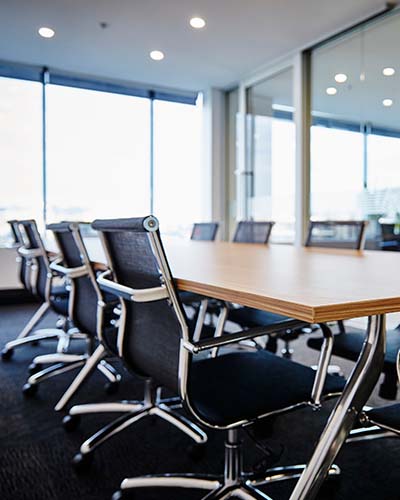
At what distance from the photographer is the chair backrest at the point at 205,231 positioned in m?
3.95

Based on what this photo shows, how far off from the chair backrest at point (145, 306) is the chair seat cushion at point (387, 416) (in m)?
0.49

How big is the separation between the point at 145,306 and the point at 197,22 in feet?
12.3

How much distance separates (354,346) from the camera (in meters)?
1.67

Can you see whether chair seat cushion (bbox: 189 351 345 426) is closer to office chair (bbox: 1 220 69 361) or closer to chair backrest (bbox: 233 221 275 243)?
office chair (bbox: 1 220 69 361)

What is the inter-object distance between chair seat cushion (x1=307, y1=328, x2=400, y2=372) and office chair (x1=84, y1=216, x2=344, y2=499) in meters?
0.30

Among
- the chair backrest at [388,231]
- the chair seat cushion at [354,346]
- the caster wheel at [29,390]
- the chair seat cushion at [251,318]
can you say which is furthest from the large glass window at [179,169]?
the chair seat cushion at [354,346]

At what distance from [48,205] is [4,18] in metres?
2.16

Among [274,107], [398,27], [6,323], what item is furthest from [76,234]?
[274,107]

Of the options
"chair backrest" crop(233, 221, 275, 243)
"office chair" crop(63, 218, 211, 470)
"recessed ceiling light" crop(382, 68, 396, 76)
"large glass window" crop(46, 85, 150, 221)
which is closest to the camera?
"office chair" crop(63, 218, 211, 470)

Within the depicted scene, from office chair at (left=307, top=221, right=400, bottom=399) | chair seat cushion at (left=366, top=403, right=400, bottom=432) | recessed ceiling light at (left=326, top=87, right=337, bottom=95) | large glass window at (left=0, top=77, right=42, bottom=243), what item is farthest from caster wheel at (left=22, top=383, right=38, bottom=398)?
recessed ceiling light at (left=326, top=87, right=337, bottom=95)

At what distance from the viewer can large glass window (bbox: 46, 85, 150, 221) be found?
5.68 m

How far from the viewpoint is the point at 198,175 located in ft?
21.9

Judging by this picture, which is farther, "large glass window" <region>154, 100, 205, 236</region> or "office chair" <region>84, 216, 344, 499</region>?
"large glass window" <region>154, 100, 205, 236</region>

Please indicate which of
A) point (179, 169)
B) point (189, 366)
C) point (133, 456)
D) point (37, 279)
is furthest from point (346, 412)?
point (179, 169)
